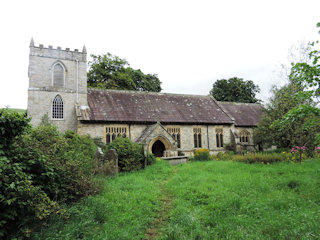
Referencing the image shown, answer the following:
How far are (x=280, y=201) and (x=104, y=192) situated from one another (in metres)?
5.55

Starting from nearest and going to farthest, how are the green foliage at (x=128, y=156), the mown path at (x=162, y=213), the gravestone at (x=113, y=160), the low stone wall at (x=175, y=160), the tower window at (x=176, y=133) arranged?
1. the mown path at (x=162, y=213)
2. the gravestone at (x=113, y=160)
3. the green foliage at (x=128, y=156)
4. the low stone wall at (x=175, y=160)
5. the tower window at (x=176, y=133)

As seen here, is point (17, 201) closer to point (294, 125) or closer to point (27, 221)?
point (27, 221)

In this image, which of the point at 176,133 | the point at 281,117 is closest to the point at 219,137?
the point at 176,133

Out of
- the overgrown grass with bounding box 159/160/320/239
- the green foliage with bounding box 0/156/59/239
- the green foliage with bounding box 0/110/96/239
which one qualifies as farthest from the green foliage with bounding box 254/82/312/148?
the green foliage with bounding box 0/156/59/239

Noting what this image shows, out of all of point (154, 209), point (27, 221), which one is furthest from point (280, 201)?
point (27, 221)

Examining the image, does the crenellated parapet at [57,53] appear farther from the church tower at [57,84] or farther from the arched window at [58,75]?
the arched window at [58,75]

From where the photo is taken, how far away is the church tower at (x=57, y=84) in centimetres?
1847

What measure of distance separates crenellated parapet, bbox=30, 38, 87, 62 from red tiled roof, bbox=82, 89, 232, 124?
347 centimetres

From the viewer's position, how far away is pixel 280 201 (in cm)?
648

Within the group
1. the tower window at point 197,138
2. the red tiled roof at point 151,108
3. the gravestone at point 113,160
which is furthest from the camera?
the tower window at point 197,138

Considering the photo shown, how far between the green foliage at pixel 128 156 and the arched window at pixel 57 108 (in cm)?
855

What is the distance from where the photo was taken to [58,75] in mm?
19656

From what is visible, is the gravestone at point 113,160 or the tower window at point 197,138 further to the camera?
the tower window at point 197,138

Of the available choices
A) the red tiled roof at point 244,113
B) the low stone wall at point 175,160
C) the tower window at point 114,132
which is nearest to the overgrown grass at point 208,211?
the low stone wall at point 175,160
